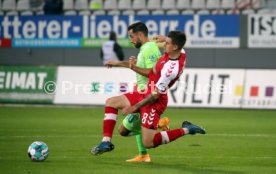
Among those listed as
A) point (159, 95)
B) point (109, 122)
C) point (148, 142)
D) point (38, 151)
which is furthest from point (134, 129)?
point (38, 151)

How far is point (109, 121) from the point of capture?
11.0m

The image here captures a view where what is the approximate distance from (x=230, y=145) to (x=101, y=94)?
930cm

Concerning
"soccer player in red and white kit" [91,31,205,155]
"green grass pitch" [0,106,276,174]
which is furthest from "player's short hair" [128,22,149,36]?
"green grass pitch" [0,106,276,174]

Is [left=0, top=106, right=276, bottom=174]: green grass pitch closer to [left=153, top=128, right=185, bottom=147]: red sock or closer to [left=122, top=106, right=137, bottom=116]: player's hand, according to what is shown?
[left=153, top=128, right=185, bottom=147]: red sock

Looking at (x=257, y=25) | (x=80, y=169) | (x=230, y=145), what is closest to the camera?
(x=80, y=169)

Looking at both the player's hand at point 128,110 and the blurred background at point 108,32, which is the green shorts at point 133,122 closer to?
the player's hand at point 128,110

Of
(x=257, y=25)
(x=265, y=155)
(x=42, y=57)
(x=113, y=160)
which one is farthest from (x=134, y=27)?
(x=42, y=57)

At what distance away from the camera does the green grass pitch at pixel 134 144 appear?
34.0ft

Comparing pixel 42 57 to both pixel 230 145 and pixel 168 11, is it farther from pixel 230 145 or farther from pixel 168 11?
pixel 230 145

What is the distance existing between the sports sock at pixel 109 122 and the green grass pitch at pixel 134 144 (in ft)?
1.34

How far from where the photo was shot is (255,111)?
70.3ft

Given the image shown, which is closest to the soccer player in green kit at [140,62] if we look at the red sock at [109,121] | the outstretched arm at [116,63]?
the red sock at [109,121]

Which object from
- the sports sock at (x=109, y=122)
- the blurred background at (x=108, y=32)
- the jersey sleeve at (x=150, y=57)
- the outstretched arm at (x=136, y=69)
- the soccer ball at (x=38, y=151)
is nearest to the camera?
the outstretched arm at (x=136, y=69)

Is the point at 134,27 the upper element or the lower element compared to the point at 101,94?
upper
